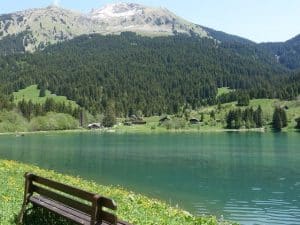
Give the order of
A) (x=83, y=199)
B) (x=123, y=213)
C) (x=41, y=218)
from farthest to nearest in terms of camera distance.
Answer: (x=123, y=213)
(x=41, y=218)
(x=83, y=199)

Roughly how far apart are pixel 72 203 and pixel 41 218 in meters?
3.73

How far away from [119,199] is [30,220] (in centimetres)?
1029

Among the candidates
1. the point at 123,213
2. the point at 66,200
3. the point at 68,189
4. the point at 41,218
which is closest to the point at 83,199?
the point at 68,189

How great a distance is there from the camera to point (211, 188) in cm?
6147

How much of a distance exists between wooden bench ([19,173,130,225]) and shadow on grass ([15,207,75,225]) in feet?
1.26

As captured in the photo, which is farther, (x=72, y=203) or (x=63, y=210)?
(x=63, y=210)

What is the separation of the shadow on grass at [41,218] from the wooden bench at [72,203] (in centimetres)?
38

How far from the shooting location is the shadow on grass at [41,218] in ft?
66.8

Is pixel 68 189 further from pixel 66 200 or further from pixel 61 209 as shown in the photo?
pixel 61 209

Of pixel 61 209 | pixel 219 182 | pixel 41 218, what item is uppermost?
pixel 61 209

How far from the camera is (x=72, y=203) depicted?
707 inches

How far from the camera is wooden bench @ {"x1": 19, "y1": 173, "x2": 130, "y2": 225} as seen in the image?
49.6 ft

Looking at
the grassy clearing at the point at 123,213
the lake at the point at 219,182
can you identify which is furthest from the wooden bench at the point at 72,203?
the lake at the point at 219,182

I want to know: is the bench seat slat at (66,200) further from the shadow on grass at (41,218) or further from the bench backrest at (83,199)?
the shadow on grass at (41,218)
